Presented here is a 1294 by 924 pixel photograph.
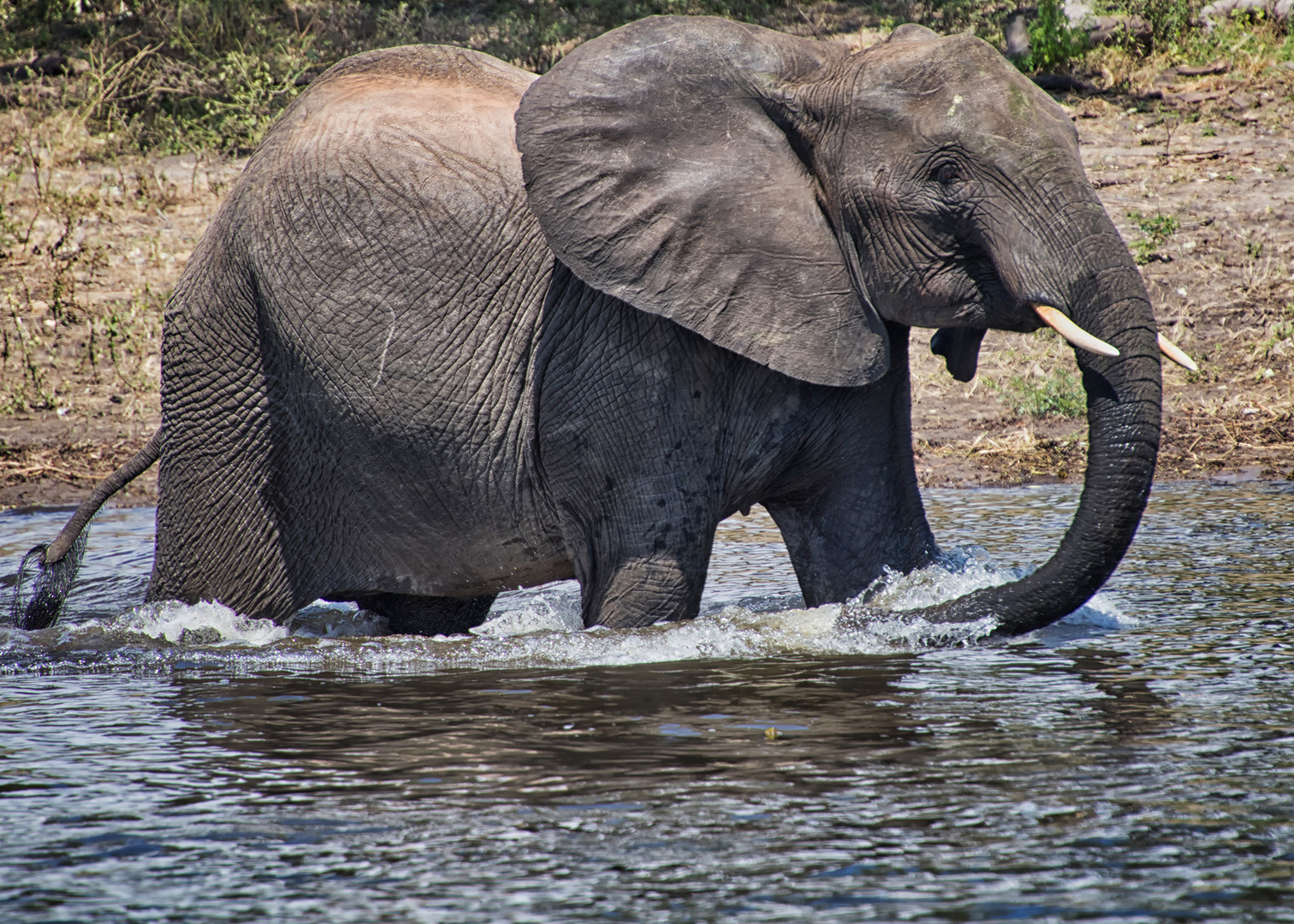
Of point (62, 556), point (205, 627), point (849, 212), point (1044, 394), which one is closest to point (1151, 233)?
point (1044, 394)

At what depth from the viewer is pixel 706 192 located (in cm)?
445

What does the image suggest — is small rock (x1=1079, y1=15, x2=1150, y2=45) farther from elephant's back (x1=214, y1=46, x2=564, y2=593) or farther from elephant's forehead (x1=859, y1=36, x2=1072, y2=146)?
elephant's forehead (x1=859, y1=36, x2=1072, y2=146)

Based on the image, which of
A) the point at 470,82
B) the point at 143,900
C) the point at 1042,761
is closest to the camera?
the point at 143,900

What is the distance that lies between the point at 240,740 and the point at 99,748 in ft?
1.08

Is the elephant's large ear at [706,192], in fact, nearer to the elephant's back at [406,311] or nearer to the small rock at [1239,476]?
the elephant's back at [406,311]

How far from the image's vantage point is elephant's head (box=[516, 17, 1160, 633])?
4.07 m

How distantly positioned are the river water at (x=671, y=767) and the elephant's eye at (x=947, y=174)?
1205mm

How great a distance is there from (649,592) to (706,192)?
1.08 metres

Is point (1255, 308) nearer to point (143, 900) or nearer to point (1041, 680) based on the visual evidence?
point (1041, 680)

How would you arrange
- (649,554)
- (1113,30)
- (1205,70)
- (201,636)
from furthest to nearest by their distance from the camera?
(1113,30), (1205,70), (201,636), (649,554)

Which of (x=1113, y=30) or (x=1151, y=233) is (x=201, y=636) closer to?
(x=1151, y=233)

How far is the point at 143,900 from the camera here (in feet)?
10.0

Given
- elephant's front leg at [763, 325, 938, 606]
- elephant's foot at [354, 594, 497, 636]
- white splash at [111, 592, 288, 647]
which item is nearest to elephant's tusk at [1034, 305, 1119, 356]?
elephant's front leg at [763, 325, 938, 606]

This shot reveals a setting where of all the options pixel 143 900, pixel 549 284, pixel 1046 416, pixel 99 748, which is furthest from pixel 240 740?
pixel 1046 416
